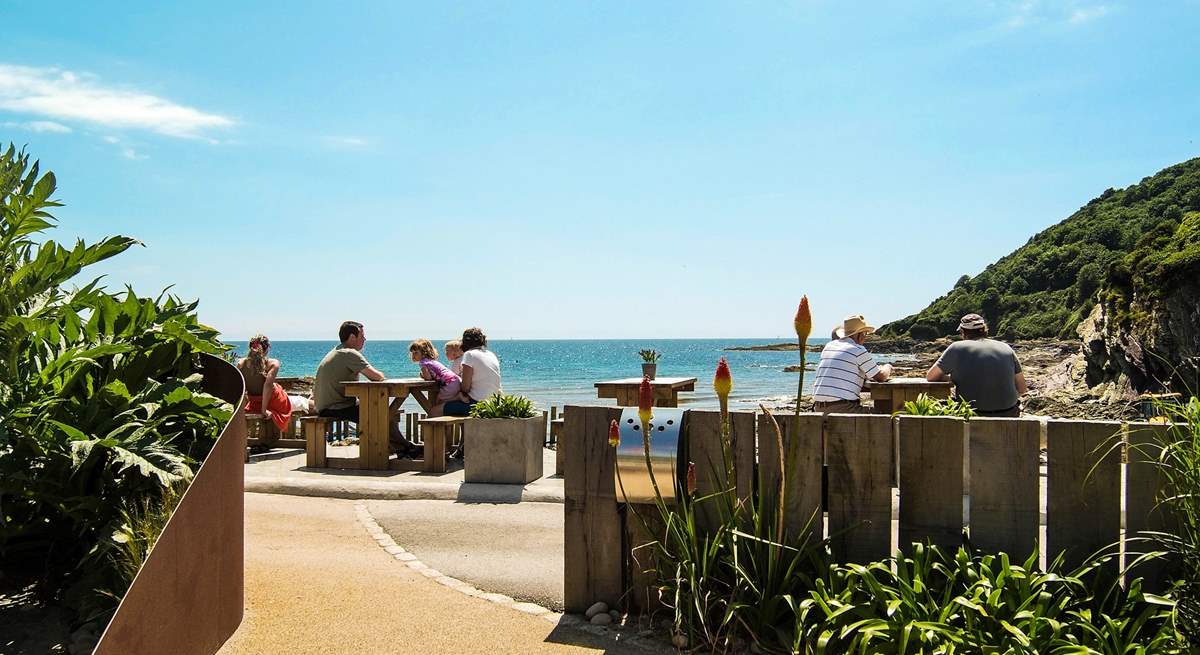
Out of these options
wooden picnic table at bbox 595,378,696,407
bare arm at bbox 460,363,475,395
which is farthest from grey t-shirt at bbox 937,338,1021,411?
bare arm at bbox 460,363,475,395

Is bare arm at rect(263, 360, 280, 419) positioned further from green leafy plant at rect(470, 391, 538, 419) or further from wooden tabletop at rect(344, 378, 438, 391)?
green leafy plant at rect(470, 391, 538, 419)

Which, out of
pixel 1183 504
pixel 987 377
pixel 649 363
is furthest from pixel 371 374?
pixel 1183 504

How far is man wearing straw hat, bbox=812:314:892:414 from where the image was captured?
7.48 metres

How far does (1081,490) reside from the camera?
3.26 m

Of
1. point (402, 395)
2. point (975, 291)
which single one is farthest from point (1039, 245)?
point (402, 395)

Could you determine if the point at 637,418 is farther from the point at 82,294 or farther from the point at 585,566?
the point at 82,294

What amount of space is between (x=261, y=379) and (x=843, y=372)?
6.96 metres

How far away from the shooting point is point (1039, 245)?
88.8 meters

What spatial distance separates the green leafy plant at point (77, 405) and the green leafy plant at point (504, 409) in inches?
156

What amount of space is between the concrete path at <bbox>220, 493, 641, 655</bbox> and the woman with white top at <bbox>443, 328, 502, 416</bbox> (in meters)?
4.05

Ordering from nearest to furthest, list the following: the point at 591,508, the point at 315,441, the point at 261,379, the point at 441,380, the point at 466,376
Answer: the point at 591,508 < the point at 315,441 < the point at 466,376 < the point at 441,380 < the point at 261,379

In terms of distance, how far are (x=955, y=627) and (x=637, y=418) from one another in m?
1.58

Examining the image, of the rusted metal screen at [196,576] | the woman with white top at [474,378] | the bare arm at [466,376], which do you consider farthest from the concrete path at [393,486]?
the rusted metal screen at [196,576]

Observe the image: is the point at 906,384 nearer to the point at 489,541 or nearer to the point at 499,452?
the point at 499,452
